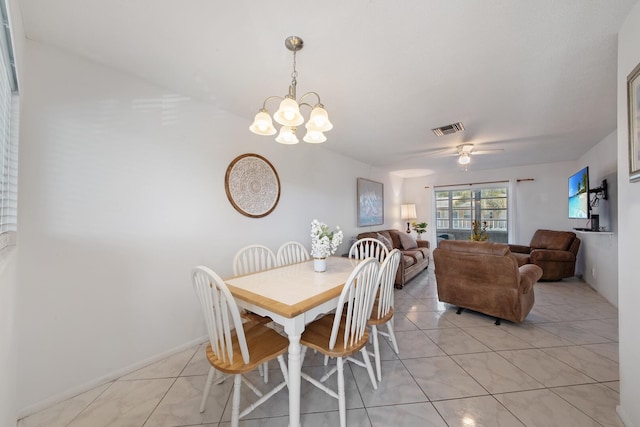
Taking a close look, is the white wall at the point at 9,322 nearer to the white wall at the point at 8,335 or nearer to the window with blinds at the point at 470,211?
the white wall at the point at 8,335

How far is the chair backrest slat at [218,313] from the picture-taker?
1.15 meters

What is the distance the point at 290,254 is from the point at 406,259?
7.67 ft

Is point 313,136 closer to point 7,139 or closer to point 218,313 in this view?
point 218,313

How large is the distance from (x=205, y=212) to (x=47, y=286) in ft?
3.59

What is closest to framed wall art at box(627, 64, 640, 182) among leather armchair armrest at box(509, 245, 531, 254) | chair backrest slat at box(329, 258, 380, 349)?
chair backrest slat at box(329, 258, 380, 349)

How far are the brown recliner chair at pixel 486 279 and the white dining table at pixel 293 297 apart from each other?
1511mm

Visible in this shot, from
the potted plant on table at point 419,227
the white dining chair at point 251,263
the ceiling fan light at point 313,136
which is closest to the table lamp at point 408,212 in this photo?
the potted plant on table at point 419,227

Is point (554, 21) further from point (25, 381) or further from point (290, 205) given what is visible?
point (25, 381)

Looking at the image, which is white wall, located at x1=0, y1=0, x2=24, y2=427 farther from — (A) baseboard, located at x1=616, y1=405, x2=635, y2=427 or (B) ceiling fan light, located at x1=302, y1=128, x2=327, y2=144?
(A) baseboard, located at x1=616, y1=405, x2=635, y2=427

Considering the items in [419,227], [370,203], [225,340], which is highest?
[370,203]

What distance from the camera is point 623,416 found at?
4.30 ft

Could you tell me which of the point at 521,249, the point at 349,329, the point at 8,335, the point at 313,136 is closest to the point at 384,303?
the point at 349,329

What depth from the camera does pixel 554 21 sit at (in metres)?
1.27

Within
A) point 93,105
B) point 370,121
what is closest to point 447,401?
point 370,121
